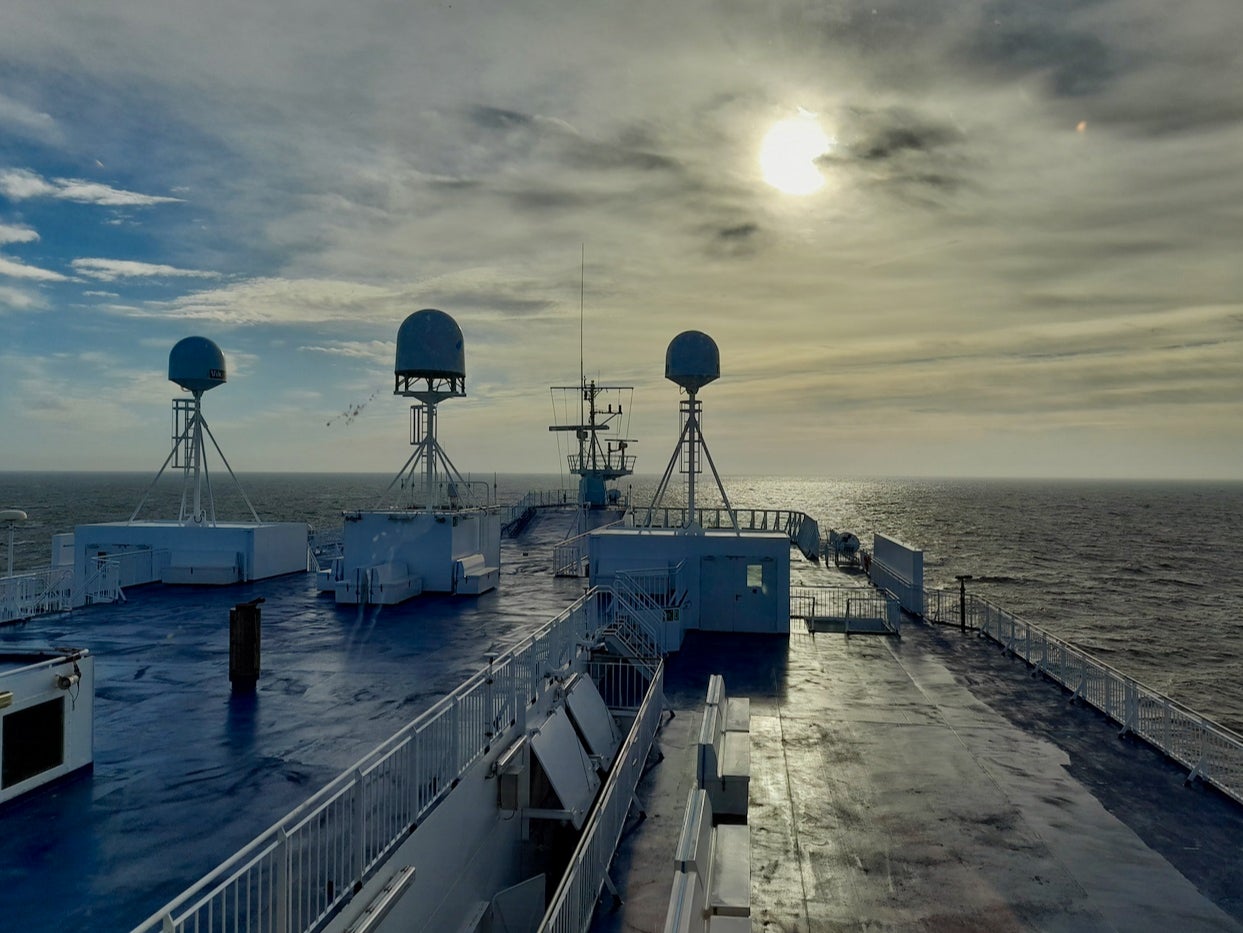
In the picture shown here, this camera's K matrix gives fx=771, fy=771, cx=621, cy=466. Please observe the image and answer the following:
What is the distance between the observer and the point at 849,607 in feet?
79.9

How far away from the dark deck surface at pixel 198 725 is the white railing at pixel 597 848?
311cm

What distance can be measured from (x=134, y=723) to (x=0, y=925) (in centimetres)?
543

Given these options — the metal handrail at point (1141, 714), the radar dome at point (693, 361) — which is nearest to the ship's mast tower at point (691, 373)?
the radar dome at point (693, 361)

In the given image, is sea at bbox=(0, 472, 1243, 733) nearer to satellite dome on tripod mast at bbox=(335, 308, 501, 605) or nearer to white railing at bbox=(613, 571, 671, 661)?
satellite dome on tripod mast at bbox=(335, 308, 501, 605)

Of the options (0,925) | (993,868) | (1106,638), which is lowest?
(1106,638)

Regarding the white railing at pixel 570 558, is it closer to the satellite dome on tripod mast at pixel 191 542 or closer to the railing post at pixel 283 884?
the satellite dome on tripod mast at pixel 191 542

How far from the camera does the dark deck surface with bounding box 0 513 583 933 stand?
688cm

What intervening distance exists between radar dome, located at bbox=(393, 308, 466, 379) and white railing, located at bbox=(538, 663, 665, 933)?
16.1 m

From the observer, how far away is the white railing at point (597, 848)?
24.4 ft

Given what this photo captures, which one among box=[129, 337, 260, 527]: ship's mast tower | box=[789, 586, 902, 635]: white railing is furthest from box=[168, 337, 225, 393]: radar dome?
box=[789, 586, 902, 635]: white railing

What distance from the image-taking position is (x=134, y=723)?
1109 centimetres

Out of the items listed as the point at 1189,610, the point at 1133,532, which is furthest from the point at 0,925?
the point at 1133,532

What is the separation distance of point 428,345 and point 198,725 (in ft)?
53.5

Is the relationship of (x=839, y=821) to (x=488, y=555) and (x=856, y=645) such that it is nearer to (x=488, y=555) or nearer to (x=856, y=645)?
(x=856, y=645)
